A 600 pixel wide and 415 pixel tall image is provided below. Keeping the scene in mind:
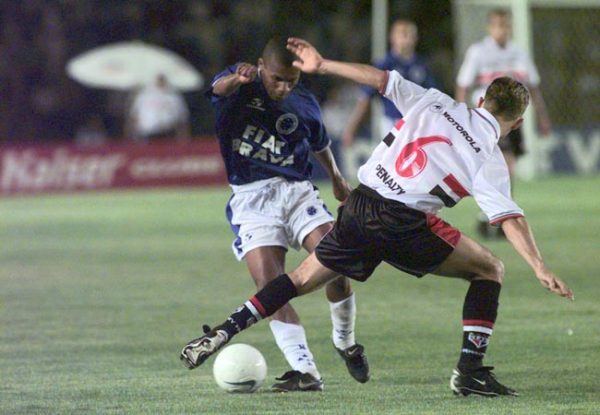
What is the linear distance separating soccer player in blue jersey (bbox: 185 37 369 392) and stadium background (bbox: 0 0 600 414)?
0.39m

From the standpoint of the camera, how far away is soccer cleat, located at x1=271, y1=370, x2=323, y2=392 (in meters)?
6.90

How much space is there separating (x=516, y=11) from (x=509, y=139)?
11.0 m

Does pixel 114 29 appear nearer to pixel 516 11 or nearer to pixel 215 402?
pixel 516 11

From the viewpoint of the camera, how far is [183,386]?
7.07 metres

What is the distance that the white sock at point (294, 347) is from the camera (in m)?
7.00

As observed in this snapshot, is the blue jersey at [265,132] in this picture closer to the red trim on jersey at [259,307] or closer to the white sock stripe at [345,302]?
the white sock stripe at [345,302]

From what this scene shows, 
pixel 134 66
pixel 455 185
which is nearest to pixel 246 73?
pixel 455 185

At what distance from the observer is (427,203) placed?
661 centimetres

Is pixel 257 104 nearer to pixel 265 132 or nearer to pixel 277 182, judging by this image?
pixel 265 132

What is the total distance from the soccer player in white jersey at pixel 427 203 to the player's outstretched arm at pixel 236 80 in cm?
26

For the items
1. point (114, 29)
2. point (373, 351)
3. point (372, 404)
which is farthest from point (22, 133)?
point (372, 404)

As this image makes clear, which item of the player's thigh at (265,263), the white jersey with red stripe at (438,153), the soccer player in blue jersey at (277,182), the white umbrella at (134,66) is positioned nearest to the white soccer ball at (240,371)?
the soccer player in blue jersey at (277,182)

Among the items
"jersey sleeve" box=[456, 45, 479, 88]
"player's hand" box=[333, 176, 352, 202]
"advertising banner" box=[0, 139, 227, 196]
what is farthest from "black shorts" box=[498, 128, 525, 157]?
"advertising banner" box=[0, 139, 227, 196]

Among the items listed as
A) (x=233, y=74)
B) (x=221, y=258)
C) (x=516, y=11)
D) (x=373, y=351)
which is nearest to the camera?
(x=233, y=74)
